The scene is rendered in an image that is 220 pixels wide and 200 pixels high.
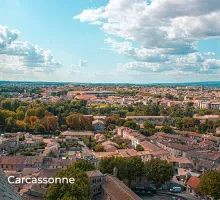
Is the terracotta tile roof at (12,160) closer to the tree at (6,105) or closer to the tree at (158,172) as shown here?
the tree at (158,172)

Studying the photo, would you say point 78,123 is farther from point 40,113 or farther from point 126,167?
point 126,167

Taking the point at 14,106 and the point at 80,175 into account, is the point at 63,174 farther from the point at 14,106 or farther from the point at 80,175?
the point at 14,106

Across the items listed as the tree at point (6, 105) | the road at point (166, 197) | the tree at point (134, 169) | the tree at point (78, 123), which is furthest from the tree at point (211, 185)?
the tree at point (6, 105)

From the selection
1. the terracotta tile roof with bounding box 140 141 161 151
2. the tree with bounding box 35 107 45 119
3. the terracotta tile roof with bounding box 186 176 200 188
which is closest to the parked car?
the terracotta tile roof with bounding box 186 176 200 188

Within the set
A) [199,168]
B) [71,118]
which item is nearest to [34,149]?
[71,118]

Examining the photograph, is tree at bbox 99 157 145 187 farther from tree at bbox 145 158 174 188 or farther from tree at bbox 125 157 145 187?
tree at bbox 145 158 174 188

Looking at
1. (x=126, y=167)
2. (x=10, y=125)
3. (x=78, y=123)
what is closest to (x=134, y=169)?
(x=126, y=167)

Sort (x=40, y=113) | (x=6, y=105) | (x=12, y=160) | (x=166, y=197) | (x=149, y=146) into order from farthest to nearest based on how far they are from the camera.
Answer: (x=6, y=105) → (x=40, y=113) → (x=149, y=146) → (x=12, y=160) → (x=166, y=197)
